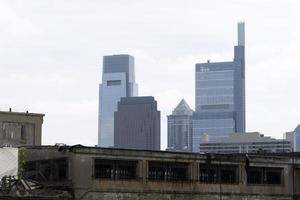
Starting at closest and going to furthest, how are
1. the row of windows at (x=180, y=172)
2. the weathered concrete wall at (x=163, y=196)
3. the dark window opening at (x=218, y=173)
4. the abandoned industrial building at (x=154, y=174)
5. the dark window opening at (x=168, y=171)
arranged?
the abandoned industrial building at (x=154, y=174) < the weathered concrete wall at (x=163, y=196) < the row of windows at (x=180, y=172) < the dark window opening at (x=168, y=171) < the dark window opening at (x=218, y=173)

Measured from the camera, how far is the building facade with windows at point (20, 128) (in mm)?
124375

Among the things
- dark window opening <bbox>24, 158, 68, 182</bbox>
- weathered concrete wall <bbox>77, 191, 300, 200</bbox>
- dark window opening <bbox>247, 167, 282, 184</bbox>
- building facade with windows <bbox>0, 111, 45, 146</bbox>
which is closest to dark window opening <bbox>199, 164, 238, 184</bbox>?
weathered concrete wall <bbox>77, 191, 300, 200</bbox>

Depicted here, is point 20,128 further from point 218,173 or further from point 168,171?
point 168,171

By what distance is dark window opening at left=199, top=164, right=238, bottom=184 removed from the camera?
73.5 m

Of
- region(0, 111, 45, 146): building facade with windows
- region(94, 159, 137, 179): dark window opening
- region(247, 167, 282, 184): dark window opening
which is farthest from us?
region(0, 111, 45, 146): building facade with windows

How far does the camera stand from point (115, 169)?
220ft

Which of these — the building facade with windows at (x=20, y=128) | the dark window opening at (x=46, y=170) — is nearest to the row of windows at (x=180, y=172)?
the dark window opening at (x=46, y=170)

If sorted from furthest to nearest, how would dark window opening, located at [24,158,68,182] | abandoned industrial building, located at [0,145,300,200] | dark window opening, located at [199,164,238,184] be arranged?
1. dark window opening, located at [199,164,238,184]
2. dark window opening, located at [24,158,68,182]
3. abandoned industrial building, located at [0,145,300,200]

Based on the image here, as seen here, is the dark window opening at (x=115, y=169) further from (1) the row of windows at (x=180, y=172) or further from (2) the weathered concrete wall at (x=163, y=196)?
(2) the weathered concrete wall at (x=163, y=196)

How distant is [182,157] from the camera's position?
2803 inches

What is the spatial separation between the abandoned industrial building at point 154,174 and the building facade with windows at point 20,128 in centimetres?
5561

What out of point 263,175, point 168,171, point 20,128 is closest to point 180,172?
point 168,171

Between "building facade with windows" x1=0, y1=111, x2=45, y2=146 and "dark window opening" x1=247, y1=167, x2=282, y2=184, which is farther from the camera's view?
"building facade with windows" x1=0, y1=111, x2=45, y2=146

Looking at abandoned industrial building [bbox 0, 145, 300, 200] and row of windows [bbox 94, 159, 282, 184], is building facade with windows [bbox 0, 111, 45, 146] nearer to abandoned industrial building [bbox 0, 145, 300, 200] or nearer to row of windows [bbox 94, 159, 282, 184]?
abandoned industrial building [bbox 0, 145, 300, 200]
